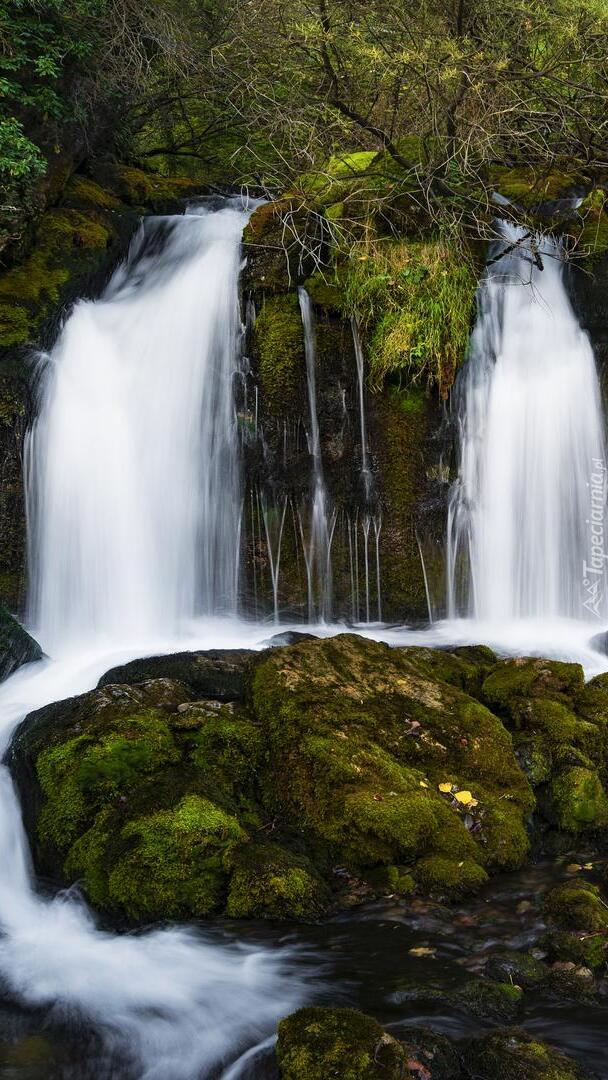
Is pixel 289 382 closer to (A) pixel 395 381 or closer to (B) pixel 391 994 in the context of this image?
(A) pixel 395 381

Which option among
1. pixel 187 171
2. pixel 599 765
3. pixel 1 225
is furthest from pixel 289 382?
pixel 187 171

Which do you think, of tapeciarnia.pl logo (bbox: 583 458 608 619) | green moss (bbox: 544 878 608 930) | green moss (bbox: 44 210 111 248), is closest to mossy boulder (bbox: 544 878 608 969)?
green moss (bbox: 544 878 608 930)

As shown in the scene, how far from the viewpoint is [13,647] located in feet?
22.3

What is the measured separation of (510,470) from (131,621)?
4.55 meters

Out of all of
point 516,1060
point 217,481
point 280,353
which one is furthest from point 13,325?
point 516,1060

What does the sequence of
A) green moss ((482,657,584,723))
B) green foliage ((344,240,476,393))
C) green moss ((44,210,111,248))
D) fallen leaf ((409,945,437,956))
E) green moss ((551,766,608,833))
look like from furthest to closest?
1. green moss ((44,210,111,248))
2. green foliage ((344,240,476,393))
3. green moss ((482,657,584,723))
4. green moss ((551,766,608,833))
5. fallen leaf ((409,945,437,956))

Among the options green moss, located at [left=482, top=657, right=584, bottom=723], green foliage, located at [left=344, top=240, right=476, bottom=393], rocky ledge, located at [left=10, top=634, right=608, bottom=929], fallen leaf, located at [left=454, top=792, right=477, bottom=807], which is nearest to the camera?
rocky ledge, located at [left=10, top=634, right=608, bottom=929]

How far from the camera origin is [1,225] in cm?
934

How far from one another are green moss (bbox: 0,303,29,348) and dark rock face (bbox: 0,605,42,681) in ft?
11.5

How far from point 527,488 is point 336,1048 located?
7.25m

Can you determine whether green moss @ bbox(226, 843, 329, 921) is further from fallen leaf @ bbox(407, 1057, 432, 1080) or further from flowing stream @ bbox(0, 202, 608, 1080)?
flowing stream @ bbox(0, 202, 608, 1080)

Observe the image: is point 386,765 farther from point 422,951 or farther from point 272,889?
point 422,951

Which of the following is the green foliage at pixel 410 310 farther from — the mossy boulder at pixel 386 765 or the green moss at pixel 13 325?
the mossy boulder at pixel 386 765

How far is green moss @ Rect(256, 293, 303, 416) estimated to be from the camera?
8.96 metres
